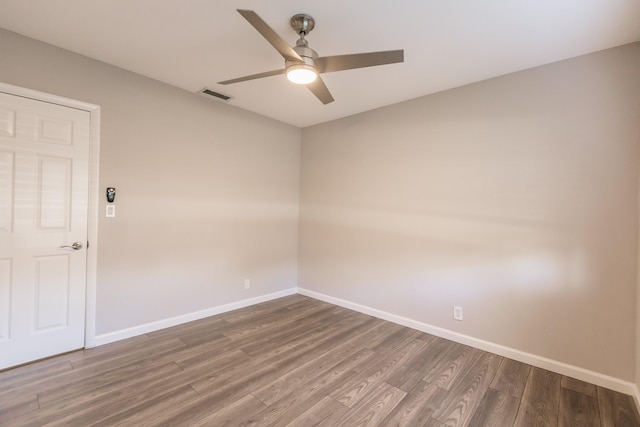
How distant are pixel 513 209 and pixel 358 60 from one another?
201cm

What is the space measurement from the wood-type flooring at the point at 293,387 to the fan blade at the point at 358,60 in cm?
228

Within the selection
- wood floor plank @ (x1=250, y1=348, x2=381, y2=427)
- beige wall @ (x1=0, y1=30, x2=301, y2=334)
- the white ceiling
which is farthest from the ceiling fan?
wood floor plank @ (x1=250, y1=348, x2=381, y2=427)

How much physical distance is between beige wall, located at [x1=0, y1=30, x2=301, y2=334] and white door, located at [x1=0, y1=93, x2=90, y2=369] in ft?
0.55

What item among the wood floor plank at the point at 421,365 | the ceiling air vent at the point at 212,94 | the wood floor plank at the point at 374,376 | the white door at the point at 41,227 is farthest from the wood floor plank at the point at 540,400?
the ceiling air vent at the point at 212,94

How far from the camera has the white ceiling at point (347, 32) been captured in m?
1.88

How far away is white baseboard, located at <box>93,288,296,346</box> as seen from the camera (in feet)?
9.06

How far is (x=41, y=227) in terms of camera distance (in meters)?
2.42

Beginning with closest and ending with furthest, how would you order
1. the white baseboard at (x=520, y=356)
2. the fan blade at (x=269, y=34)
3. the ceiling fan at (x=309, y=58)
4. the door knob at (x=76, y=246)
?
1. the fan blade at (x=269, y=34)
2. the ceiling fan at (x=309, y=58)
3. the white baseboard at (x=520, y=356)
4. the door knob at (x=76, y=246)

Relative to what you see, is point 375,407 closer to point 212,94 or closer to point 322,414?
point 322,414

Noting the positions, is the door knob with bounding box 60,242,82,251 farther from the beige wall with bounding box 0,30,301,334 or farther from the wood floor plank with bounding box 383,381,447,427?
the wood floor plank with bounding box 383,381,447,427

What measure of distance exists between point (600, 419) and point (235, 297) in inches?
139

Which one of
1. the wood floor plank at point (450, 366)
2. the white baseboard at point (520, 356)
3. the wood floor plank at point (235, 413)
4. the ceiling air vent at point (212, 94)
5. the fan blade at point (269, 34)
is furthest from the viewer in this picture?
the ceiling air vent at point (212, 94)

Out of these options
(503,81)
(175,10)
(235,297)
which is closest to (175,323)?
(235,297)

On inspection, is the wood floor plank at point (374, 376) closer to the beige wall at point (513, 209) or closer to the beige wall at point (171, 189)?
the beige wall at point (513, 209)
